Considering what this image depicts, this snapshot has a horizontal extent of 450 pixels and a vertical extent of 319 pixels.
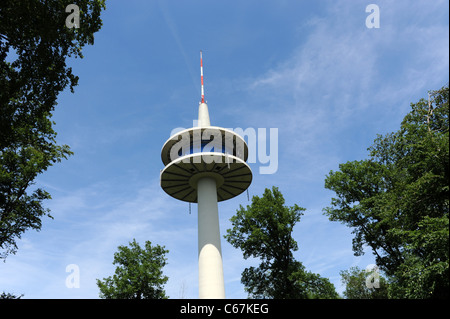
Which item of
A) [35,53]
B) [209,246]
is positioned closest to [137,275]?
[209,246]

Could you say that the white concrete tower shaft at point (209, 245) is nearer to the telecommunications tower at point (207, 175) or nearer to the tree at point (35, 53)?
the telecommunications tower at point (207, 175)

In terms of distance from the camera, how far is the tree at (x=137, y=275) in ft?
109

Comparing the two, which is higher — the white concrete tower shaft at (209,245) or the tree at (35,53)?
the tree at (35,53)

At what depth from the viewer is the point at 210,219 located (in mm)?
24266

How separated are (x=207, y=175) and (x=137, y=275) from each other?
51.0 ft

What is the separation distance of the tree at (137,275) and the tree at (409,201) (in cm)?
1985

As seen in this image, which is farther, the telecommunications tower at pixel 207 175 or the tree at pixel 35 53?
the telecommunications tower at pixel 207 175

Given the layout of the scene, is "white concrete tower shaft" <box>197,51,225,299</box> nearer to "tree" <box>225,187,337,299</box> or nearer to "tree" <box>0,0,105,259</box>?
"tree" <box>225,187,337,299</box>

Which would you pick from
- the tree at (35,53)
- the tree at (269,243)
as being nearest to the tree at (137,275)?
the tree at (269,243)

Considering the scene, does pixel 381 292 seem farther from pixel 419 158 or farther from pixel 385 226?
pixel 419 158

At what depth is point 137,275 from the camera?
3378cm

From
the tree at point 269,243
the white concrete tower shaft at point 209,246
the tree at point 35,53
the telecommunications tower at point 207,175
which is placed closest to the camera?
the tree at point 35,53
